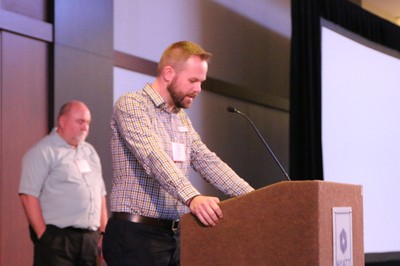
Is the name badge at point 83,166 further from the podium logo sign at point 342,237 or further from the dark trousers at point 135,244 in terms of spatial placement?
the podium logo sign at point 342,237

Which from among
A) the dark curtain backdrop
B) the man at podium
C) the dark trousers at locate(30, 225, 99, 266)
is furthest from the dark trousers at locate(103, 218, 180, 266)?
the dark curtain backdrop

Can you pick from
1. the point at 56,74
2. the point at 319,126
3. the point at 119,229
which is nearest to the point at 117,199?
the point at 119,229

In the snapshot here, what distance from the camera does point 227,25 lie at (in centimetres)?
668

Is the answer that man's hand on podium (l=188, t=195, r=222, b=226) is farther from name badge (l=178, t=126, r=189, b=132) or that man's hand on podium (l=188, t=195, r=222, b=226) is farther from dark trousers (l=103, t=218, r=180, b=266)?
name badge (l=178, t=126, r=189, b=132)

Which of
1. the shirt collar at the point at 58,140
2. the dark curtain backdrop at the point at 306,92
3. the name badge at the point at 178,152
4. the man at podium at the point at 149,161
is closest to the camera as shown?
the man at podium at the point at 149,161

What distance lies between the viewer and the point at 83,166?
431 cm

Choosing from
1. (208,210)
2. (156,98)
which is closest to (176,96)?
(156,98)

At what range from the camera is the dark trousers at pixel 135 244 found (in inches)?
99.3

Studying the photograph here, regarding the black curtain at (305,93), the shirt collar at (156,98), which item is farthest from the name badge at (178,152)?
the black curtain at (305,93)

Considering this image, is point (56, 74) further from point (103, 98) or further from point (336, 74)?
point (336, 74)

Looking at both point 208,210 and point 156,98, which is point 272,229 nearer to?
point 208,210

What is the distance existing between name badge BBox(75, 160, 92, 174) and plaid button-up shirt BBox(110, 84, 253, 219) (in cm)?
164

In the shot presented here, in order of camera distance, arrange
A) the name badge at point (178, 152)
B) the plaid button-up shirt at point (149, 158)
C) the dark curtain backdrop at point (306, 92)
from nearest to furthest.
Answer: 1. the plaid button-up shirt at point (149, 158)
2. the name badge at point (178, 152)
3. the dark curtain backdrop at point (306, 92)

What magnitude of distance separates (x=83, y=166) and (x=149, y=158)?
6.59ft
